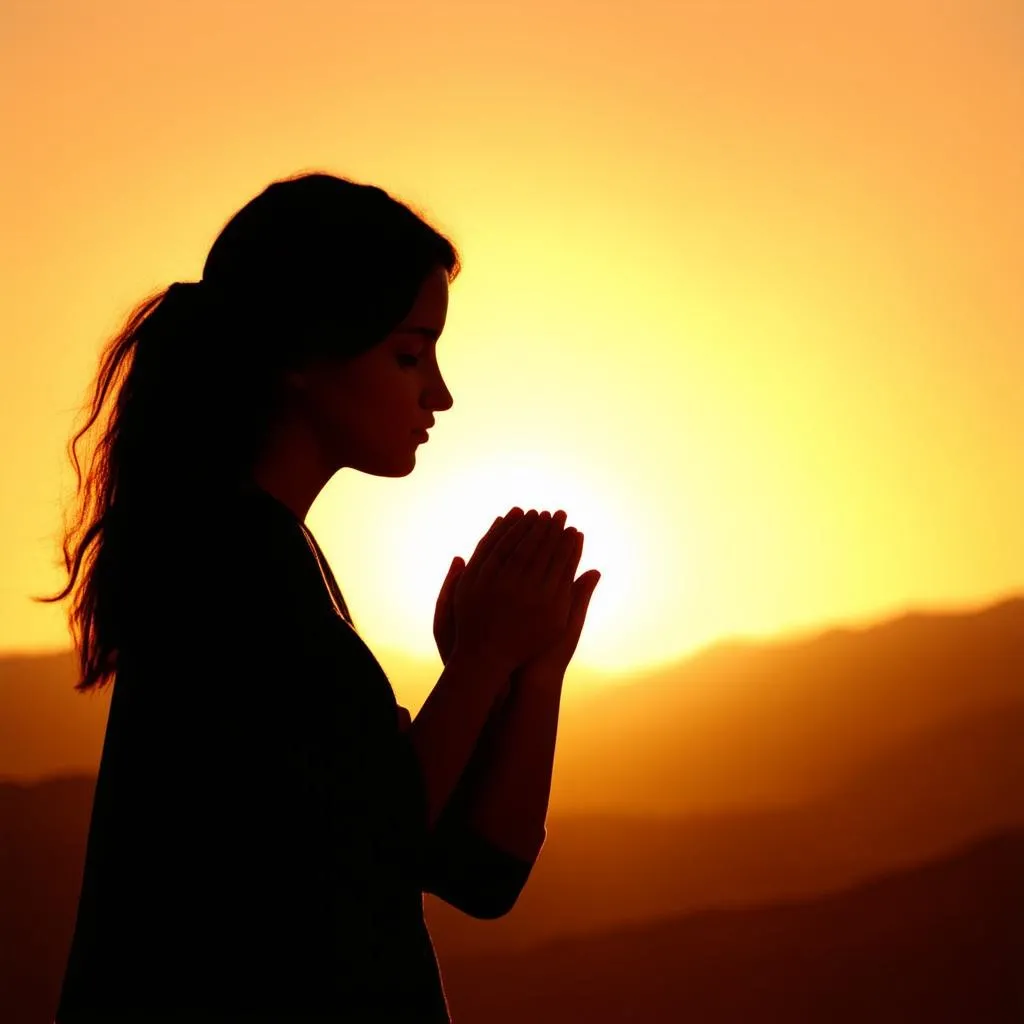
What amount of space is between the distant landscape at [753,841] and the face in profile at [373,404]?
1609 millimetres

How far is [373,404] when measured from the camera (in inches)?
30.4

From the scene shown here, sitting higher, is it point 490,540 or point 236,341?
point 236,341

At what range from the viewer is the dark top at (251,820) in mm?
630

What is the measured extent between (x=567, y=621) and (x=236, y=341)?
1.03ft

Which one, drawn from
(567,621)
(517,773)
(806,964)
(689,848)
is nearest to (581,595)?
(567,621)

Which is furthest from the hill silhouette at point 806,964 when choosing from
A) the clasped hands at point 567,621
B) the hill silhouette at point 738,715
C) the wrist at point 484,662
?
the wrist at point 484,662

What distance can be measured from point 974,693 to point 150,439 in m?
2.23

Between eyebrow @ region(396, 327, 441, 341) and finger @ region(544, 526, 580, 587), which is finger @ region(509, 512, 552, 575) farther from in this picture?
eyebrow @ region(396, 327, 441, 341)

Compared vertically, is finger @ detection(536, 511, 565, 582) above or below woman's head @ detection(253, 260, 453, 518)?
below

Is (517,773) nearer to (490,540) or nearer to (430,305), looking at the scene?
(490,540)

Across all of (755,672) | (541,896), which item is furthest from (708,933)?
(755,672)

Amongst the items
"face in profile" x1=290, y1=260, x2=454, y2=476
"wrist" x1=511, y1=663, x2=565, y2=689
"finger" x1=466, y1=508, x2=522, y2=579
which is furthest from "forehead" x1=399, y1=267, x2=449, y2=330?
"wrist" x1=511, y1=663, x2=565, y2=689

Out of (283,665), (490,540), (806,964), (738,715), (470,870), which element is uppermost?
(738,715)

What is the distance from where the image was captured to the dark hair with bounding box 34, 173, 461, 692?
753 millimetres
